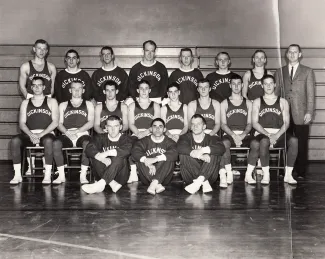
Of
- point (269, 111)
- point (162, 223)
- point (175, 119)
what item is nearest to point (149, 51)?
point (175, 119)

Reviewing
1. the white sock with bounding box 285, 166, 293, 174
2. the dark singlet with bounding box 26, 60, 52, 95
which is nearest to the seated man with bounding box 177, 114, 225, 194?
the white sock with bounding box 285, 166, 293, 174

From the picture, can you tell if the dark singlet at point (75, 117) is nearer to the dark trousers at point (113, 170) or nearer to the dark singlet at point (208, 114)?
the dark trousers at point (113, 170)

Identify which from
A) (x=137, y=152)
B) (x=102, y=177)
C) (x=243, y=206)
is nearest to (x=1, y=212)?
(x=102, y=177)

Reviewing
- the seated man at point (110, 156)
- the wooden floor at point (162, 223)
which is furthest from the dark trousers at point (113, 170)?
the wooden floor at point (162, 223)

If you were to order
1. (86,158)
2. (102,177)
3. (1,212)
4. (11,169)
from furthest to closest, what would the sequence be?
(11,169) < (86,158) < (102,177) < (1,212)

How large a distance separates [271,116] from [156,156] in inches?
59.5

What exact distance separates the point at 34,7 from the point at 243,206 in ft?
16.7

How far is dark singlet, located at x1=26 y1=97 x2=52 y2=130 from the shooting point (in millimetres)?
5793

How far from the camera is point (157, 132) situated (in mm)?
5305

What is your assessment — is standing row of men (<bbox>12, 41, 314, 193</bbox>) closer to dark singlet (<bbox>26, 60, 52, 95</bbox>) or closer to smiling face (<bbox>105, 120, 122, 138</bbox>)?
dark singlet (<bbox>26, 60, 52, 95</bbox>)

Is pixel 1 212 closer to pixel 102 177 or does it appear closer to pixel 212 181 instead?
pixel 102 177

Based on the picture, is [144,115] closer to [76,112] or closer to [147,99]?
[147,99]

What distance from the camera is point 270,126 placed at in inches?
227

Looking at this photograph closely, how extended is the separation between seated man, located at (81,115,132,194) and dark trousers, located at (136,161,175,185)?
0.17 metres
